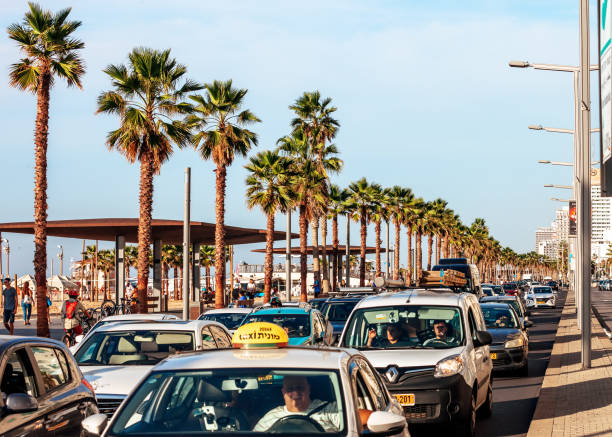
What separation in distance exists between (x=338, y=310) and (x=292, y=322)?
5751 millimetres

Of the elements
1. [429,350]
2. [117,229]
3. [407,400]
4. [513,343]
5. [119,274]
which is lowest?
[513,343]

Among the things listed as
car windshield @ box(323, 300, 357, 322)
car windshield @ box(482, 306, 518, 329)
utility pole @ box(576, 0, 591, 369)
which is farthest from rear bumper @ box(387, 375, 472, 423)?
car windshield @ box(323, 300, 357, 322)

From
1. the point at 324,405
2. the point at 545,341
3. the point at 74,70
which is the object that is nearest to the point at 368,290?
the point at 545,341

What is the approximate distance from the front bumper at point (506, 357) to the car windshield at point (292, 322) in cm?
410

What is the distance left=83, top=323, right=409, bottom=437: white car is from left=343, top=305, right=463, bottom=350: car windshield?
20.7ft

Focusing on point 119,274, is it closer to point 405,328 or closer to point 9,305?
point 9,305

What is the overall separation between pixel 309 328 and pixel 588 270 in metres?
5.90

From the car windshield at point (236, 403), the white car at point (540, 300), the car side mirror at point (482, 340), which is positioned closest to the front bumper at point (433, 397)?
the car side mirror at point (482, 340)

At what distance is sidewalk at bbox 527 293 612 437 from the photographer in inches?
472

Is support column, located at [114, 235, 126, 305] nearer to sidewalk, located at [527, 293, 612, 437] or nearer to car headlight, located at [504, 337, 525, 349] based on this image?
sidewalk, located at [527, 293, 612, 437]

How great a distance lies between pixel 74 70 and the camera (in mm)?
31031

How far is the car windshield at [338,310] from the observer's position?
2406cm

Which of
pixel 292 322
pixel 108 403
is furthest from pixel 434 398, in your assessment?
pixel 292 322

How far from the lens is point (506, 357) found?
20.1 metres
